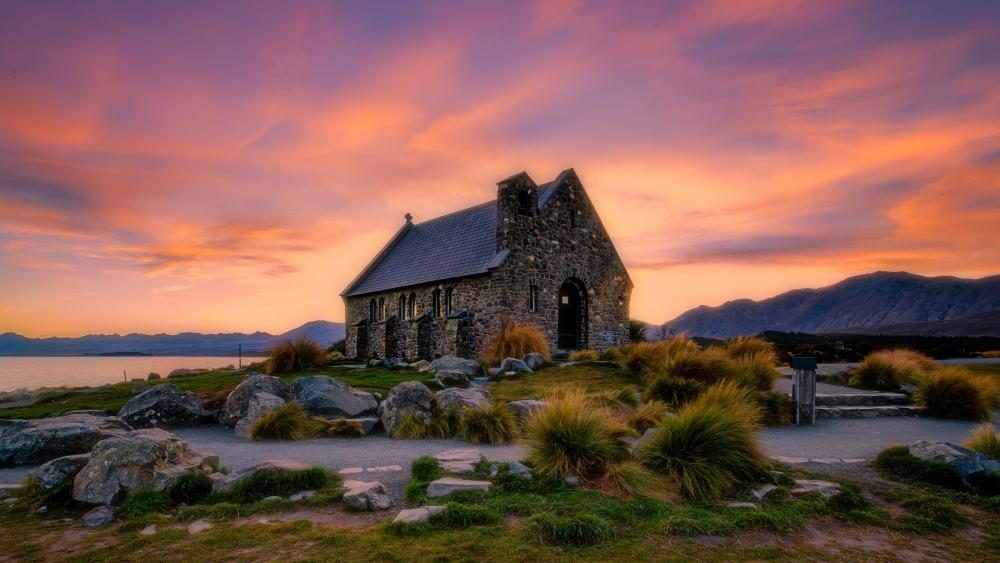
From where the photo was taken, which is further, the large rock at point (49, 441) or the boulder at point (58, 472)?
the large rock at point (49, 441)

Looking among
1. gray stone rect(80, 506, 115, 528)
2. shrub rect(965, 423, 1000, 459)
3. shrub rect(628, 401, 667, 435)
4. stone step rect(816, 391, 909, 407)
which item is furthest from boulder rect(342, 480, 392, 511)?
stone step rect(816, 391, 909, 407)

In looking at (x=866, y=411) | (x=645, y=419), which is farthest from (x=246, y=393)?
(x=866, y=411)

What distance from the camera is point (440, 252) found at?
30.1m

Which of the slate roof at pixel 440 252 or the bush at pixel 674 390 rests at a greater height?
the slate roof at pixel 440 252

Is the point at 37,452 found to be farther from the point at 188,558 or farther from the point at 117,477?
the point at 188,558

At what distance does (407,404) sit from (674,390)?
6132 mm

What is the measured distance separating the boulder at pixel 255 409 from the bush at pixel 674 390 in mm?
8488

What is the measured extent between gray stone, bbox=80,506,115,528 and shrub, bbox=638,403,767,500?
637 cm

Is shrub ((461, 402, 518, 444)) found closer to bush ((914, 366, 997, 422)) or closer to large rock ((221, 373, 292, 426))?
large rock ((221, 373, 292, 426))

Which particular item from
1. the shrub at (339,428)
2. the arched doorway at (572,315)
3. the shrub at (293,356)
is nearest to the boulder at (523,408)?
the shrub at (339,428)

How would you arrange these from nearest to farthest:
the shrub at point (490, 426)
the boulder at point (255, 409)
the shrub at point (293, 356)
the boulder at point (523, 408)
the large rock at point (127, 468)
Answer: the large rock at point (127, 468), the shrub at point (490, 426), the boulder at point (523, 408), the boulder at point (255, 409), the shrub at point (293, 356)

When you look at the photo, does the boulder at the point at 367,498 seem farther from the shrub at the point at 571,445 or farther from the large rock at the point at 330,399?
the large rock at the point at 330,399

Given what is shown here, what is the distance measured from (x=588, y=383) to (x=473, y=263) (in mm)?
11668

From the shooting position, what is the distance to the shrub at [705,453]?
6656mm
